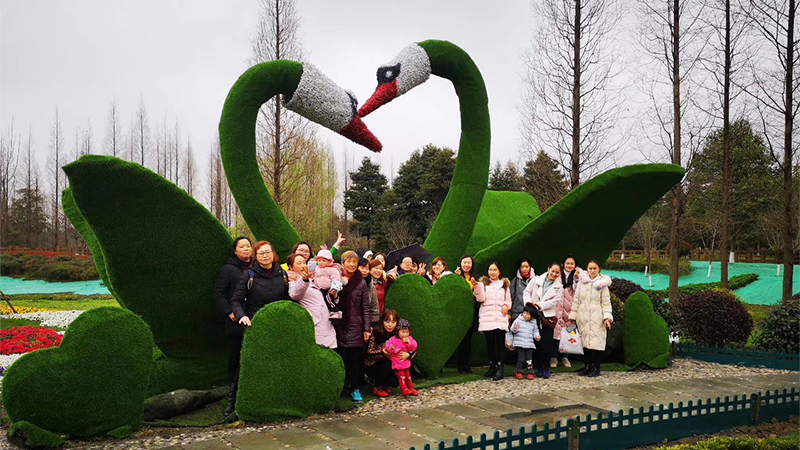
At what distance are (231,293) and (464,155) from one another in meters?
4.44

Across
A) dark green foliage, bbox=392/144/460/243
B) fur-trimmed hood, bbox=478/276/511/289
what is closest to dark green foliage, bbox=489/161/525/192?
dark green foliage, bbox=392/144/460/243

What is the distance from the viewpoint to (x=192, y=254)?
5.38 m

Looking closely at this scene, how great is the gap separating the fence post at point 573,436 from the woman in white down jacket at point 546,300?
3156 millimetres

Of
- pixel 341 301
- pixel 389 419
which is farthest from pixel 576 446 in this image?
pixel 341 301

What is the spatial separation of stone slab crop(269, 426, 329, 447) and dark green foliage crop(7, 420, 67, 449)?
157 centimetres

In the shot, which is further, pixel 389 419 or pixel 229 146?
pixel 229 146

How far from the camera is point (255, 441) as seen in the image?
14.5 feet

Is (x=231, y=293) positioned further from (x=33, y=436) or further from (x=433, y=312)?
(x=433, y=312)

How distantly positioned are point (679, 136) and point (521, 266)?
664cm

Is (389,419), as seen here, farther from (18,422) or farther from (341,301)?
(18,422)

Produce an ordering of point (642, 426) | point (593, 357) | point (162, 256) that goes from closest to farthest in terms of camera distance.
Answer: point (642, 426) → point (162, 256) → point (593, 357)

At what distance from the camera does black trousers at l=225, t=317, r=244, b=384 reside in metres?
5.23

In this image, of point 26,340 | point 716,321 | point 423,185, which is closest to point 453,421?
point 716,321

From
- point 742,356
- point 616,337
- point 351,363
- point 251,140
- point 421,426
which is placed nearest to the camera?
point 421,426
